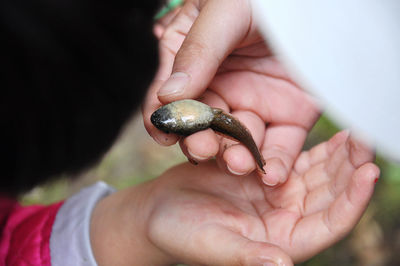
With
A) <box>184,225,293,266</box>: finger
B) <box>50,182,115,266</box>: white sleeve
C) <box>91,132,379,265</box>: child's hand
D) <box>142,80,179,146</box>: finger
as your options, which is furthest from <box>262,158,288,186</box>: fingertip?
<box>50,182,115,266</box>: white sleeve

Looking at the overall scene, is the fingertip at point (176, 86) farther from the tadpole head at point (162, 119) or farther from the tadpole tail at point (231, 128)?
the tadpole tail at point (231, 128)

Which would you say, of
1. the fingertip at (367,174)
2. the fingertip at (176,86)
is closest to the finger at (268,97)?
the fingertip at (176,86)

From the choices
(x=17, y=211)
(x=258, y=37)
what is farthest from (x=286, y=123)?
(x=17, y=211)

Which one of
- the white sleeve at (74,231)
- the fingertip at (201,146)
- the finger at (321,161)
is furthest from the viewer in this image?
the white sleeve at (74,231)

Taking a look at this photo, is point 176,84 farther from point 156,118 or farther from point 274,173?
point 274,173

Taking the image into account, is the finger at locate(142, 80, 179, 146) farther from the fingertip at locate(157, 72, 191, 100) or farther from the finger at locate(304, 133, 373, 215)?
the finger at locate(304, 133, 373, 215)

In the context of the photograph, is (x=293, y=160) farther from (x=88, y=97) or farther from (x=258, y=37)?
(x=88, y=97)
